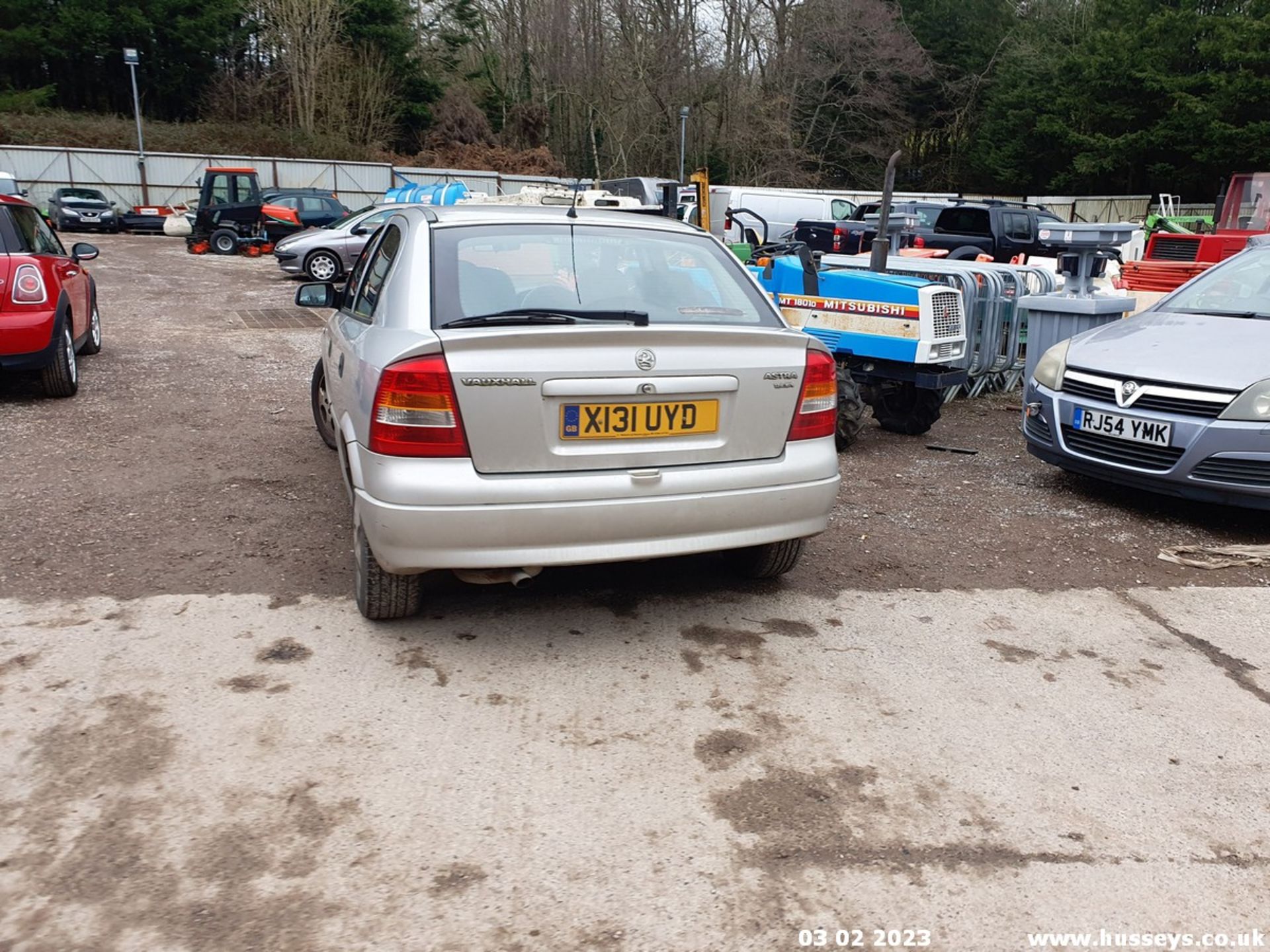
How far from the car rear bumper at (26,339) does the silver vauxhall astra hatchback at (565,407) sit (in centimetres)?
438

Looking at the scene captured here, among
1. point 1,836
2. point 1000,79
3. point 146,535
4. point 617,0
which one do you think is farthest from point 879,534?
point 1000,79

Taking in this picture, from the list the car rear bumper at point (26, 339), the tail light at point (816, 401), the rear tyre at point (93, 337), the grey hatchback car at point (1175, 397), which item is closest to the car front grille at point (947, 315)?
the grey hatchback car at point (1175, 397)

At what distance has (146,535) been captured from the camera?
5.07 metres

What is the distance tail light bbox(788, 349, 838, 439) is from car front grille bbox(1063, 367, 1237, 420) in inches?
96.8

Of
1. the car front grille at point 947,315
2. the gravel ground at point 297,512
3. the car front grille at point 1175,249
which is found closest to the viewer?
the gravel ground at point 297,512

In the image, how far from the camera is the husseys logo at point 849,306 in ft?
22.6

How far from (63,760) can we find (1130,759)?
3.28 meters

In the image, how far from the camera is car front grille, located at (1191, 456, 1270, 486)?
17.2 ft

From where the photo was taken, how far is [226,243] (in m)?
24.4

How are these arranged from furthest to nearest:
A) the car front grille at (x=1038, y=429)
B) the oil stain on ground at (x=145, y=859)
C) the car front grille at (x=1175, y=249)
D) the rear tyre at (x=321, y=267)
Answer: the rear tyre at (x=321, y=267), the car front grille at (x=1175, y=249), the car front grille at (x=1038, y=429), the oil stain on ground at (x=145, y=859)

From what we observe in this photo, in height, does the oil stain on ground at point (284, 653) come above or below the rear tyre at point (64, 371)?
below

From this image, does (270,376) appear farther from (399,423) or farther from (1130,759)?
(1130,759)

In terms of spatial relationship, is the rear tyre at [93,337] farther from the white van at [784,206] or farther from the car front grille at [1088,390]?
the white van at [784,206]
